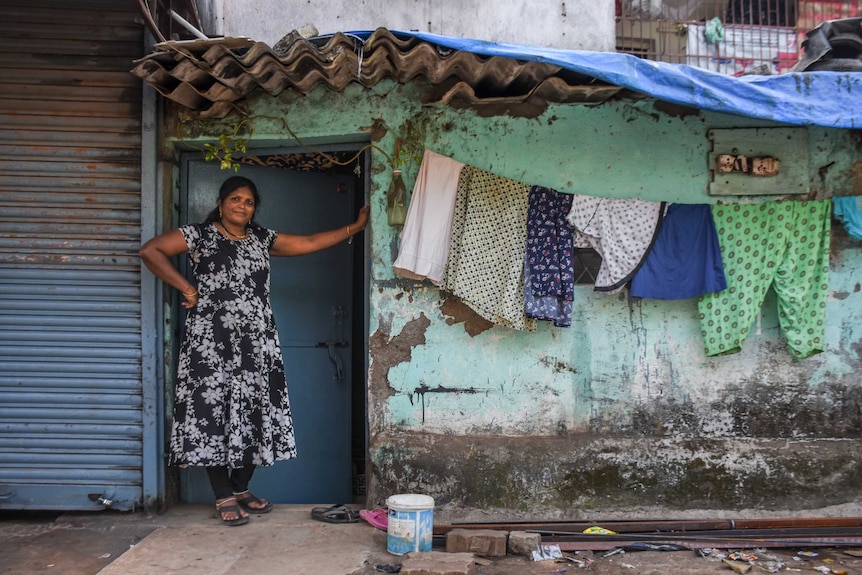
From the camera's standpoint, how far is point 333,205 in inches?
207

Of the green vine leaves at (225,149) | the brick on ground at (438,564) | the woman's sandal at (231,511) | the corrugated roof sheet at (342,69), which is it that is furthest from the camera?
the green vine leaves at (225,149)

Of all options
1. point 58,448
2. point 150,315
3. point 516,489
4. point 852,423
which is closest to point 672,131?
point 852,423

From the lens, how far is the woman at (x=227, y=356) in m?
4.16

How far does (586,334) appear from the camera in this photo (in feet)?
15.0

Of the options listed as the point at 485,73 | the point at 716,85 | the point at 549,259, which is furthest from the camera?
the point at 549,259

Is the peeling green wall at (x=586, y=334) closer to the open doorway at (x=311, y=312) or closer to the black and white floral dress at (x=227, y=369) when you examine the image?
the open doorway at (x=311, y=312)

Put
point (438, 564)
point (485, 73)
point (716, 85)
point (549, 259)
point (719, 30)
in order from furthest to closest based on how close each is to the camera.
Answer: point (719, 30), point (549, 259), point (485, 73), point (716, 85), point (438, 564)

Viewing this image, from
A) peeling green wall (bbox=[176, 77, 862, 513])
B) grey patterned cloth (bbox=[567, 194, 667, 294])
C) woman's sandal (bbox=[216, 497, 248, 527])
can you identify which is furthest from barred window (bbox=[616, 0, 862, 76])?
woman's sandal (bbox=[216, 497, 248, 527])

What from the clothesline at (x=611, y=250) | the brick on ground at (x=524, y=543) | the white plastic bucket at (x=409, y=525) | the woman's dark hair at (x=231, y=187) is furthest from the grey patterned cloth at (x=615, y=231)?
the woman's dark hair at (x=231, y=187)

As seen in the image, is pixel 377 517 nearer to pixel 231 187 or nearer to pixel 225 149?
pixel 231 187

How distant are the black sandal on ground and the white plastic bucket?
43.0 inches

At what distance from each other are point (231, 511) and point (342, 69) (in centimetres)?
275

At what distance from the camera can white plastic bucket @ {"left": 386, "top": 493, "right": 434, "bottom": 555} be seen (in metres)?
3.77

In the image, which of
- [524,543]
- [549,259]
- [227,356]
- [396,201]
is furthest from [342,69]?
[524,543]
